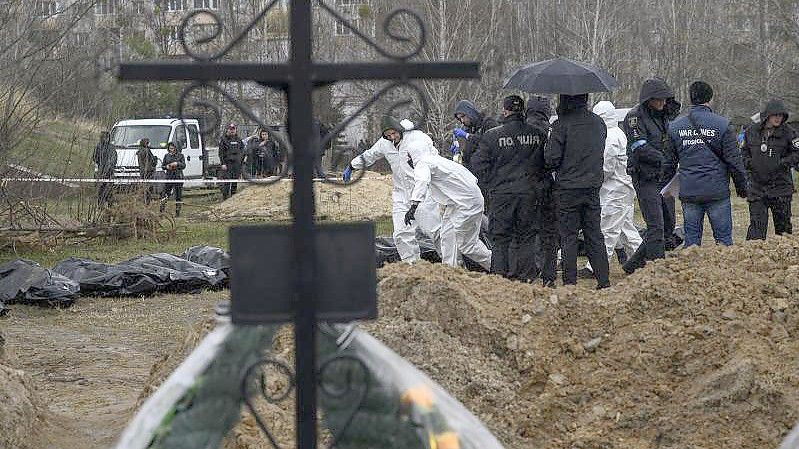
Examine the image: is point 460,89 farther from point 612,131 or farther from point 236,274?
point 236,274

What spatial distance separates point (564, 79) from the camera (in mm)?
9742

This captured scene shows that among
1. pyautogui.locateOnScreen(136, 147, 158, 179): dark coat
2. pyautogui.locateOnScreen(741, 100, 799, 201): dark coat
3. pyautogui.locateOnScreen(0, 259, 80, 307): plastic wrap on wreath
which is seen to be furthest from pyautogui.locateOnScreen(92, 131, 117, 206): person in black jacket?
pyautogui.locateOnScreen(741, 100, 799, 201): dark coat

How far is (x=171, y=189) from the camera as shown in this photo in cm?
2238

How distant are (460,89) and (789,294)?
32.8 metres

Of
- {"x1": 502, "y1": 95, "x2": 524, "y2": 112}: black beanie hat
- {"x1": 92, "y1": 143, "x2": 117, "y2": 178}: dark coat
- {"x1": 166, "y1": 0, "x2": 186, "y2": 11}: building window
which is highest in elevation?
{"x1": 166, "y1": 0, "x2": 186, "y2": 11}: building window

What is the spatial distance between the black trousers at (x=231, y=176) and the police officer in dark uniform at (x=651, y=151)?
14692 mm

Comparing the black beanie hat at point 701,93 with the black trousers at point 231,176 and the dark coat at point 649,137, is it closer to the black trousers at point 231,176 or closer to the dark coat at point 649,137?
the dark coat at point 649,137

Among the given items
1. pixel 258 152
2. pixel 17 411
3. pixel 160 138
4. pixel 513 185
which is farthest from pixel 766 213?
pixel 160 138

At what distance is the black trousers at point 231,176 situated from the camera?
25.0 meters

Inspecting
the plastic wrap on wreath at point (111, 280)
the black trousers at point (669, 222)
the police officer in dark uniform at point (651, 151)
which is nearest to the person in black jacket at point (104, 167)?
the plastic wrap on wreath at point (111, 280)

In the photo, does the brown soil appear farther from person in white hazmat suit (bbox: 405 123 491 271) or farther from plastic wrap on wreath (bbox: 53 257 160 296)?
plastic wrap on wreath (bbox: 53 257 160 296)

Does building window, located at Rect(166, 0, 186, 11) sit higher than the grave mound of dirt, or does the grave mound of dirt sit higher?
building window, located at Rect(166, 0, 186, 11)

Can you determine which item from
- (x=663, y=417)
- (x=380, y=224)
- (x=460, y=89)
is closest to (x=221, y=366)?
(x=663, y=417)

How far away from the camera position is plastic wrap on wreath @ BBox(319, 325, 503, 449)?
8.89 ft
